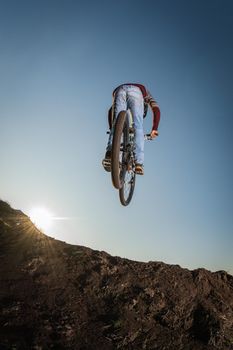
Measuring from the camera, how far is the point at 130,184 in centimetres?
1177

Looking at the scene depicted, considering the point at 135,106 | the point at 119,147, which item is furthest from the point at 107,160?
the point at 135,106

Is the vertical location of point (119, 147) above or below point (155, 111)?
below

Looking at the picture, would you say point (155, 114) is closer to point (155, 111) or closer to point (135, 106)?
point (155, 111)

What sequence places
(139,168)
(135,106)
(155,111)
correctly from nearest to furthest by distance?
1. (139,168)
2. (135,106)
3. (155,111)

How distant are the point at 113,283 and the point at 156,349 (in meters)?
2.05

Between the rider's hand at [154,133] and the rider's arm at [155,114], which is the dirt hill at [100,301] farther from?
the rider's arm at [155,114]

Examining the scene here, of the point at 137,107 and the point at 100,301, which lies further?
the point at 137,107

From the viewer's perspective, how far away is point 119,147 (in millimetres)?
9016

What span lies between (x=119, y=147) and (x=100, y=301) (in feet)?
12.1

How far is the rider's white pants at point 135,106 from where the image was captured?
1009 centimetres

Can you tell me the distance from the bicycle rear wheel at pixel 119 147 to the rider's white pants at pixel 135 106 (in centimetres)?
32

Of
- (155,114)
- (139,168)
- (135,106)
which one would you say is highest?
(135,106)

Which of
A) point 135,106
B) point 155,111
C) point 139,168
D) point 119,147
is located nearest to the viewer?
point 119,147

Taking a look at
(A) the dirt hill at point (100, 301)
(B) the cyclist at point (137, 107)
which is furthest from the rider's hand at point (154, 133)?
(A) the dirt hill at point (100, 301)
